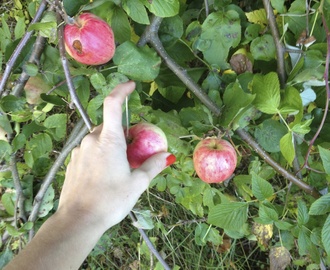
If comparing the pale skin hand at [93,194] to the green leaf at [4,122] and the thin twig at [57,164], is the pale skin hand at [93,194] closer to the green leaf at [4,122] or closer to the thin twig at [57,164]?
the thin twig at [57,164]

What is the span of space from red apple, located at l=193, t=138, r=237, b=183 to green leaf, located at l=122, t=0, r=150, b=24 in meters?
0.32

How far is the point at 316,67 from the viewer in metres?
0.84

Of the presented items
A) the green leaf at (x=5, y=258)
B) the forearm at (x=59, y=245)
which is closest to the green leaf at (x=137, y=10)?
the forearm at (x=59, y=245)

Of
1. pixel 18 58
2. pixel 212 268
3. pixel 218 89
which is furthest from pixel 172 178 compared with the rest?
pixel 212 268

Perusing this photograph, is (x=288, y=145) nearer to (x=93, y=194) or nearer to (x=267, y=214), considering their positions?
(x=267, y=214)

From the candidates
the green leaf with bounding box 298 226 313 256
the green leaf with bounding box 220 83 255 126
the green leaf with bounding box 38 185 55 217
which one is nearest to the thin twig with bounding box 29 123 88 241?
the green leaf with bounding box 38 185 55 217

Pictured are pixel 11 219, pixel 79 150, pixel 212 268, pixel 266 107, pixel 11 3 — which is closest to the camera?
pixel 79 150

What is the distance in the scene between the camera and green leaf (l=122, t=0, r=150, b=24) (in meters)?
0.82

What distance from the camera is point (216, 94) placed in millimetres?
937

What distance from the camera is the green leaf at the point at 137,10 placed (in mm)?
816

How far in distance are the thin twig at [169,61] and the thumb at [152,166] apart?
21cm

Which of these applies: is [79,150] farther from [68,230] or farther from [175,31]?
[175,31]

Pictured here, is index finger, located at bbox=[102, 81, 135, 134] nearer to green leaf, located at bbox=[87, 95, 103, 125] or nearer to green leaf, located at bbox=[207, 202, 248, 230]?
green leaf, located at bbox=[87, 95, 103, 125]

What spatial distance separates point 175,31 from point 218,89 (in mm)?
187
